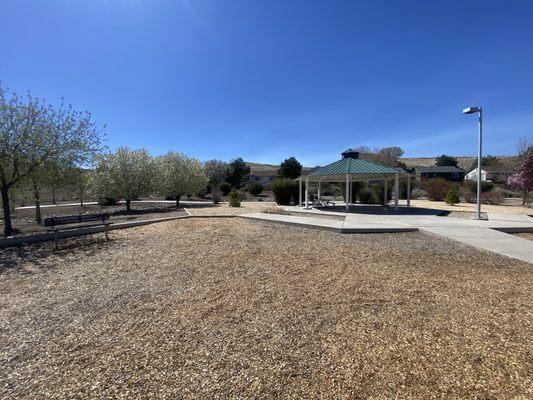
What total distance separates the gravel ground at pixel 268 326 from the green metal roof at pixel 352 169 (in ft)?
29.9

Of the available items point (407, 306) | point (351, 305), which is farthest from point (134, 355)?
point (407, 306)

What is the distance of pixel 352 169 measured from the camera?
1555 cm

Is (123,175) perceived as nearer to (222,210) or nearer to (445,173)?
(222,210)

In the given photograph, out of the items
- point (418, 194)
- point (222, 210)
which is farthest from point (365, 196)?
point (418, 194)

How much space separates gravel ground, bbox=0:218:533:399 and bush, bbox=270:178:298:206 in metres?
14.6

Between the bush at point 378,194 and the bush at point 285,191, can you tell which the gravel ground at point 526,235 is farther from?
the bush at point 285,191

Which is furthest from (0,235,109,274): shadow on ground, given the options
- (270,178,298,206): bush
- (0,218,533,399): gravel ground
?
(270,178,298,206): bush

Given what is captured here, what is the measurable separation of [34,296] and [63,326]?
4.87 ft

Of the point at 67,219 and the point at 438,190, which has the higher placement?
the point at 438,190

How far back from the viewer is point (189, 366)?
2.68 m

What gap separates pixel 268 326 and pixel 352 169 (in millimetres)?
13346

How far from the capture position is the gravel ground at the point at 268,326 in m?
2.43

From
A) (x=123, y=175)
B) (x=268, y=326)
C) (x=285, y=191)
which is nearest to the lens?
(x=268, y=326)

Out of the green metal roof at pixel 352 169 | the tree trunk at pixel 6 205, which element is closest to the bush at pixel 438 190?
the green metal roof at pixel 352 169
